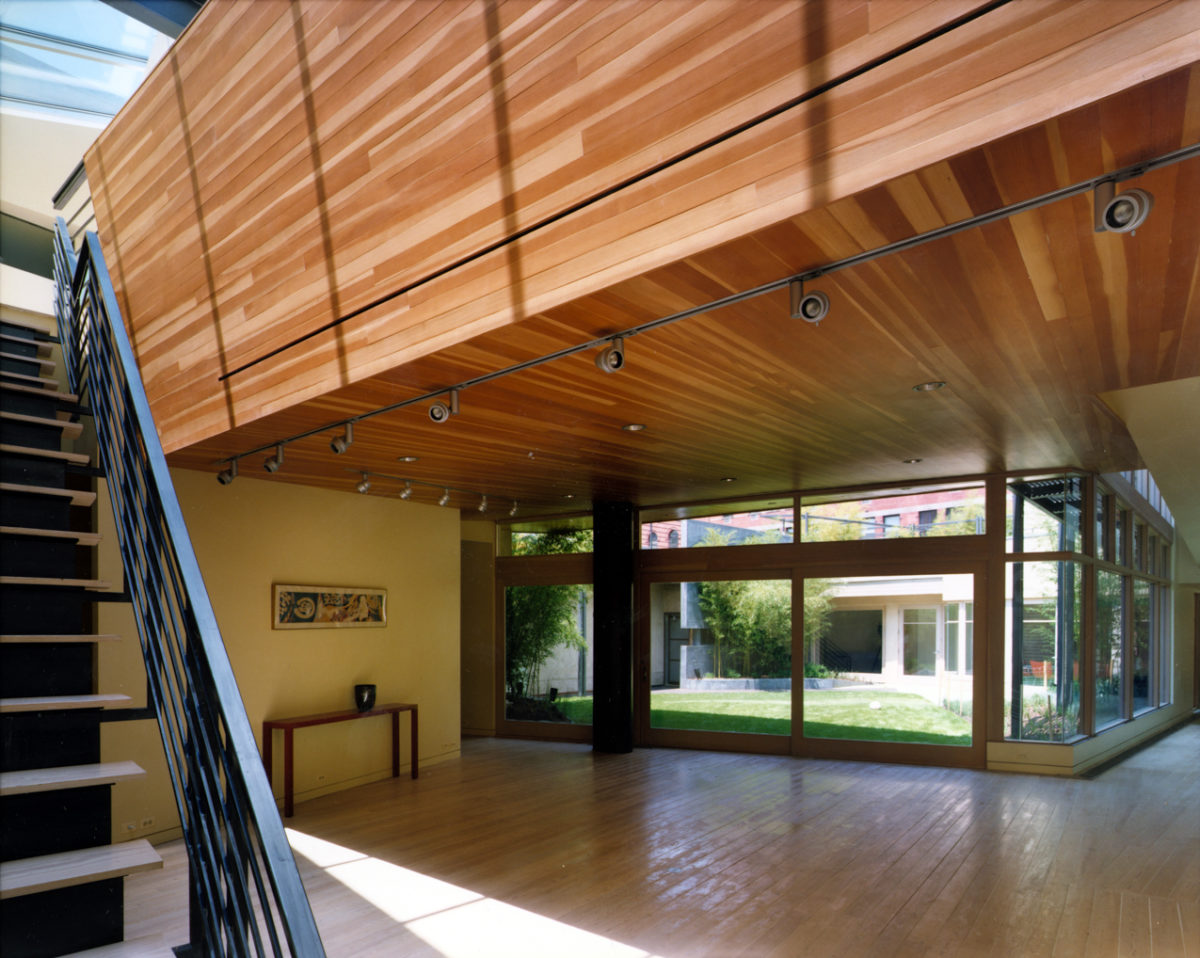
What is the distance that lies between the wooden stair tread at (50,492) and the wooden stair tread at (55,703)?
30.8 inches

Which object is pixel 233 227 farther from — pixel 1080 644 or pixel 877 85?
pixel 1080 644

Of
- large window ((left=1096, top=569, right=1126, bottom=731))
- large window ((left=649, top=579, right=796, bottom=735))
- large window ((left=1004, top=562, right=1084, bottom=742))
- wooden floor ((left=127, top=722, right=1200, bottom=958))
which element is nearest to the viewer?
wooden floor ((left=127, top=722, right=1200, bottom=958))

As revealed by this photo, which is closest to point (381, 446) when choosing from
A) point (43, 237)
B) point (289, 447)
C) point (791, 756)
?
point (289, 447)

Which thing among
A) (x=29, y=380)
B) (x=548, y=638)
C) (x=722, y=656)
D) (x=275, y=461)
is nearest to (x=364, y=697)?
(x=275, y=461)

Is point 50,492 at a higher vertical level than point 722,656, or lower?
higher

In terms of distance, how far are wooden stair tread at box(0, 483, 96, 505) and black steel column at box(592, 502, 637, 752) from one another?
7.35 m

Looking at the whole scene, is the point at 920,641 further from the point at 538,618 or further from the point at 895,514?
the point at 538,618

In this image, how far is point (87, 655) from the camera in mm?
2461

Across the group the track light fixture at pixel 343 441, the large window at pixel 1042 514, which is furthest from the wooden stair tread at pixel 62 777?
the large window at pixel 1042 514

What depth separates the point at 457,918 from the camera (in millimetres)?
4516

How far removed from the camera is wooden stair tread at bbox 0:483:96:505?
273 cm

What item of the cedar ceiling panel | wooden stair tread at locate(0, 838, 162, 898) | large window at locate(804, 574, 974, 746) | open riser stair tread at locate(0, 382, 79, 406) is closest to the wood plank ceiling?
the cedar ceiling panel

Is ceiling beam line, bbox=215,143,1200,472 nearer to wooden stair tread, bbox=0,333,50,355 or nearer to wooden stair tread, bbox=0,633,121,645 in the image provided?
wooden stair tread, bbox=0,333,50,355

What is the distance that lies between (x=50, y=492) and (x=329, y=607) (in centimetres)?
521
